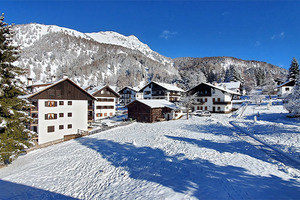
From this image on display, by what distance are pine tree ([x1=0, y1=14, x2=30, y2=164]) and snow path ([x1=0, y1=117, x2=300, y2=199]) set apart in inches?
109

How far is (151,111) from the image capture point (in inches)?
1553

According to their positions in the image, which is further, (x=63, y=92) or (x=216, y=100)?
(x=216, y=100)

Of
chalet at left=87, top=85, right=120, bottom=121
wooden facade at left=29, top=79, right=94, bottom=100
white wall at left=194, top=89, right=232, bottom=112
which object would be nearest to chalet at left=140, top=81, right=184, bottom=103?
white wall at left=194, top=89, right=232, bottom=112

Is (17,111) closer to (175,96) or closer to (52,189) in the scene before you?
(52,189)

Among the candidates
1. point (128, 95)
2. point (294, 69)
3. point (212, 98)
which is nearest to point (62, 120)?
point (212, 98)

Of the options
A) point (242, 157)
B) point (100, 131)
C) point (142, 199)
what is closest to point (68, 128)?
point (100, 131)

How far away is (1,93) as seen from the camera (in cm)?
1683

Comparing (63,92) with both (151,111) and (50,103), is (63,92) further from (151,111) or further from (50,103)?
(151,111)

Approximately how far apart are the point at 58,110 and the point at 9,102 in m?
13.3

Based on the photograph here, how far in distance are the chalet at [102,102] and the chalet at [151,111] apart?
11.5 m

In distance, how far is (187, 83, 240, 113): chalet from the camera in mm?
48344

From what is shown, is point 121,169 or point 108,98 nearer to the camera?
point 121,169

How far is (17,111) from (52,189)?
11.2 meters

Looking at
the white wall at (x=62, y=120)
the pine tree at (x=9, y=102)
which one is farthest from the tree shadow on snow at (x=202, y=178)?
the white wall at (x=62, y=120)
